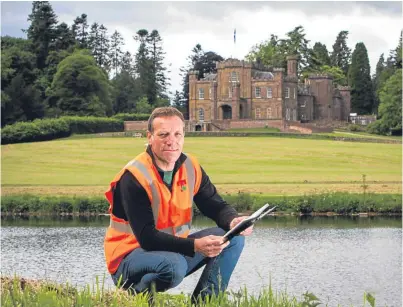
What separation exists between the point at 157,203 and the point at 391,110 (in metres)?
80.2

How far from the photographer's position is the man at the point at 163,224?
7.98 meters

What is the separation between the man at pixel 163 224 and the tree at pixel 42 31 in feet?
314

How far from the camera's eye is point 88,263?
64.1ft

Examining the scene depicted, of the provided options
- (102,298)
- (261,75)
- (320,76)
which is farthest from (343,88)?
(102,298)

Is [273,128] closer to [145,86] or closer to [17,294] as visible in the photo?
[145,86]

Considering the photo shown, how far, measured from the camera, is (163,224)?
321 inches

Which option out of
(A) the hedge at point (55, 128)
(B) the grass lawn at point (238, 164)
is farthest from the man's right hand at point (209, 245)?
(A) the hedge at point (55, 128)

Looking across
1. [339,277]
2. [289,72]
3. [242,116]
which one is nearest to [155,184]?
[339,277]

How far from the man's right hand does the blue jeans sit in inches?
7.9

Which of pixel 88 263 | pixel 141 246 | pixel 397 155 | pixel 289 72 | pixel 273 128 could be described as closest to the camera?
pixel 141 246

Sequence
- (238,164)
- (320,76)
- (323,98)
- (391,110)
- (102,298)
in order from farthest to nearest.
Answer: (320,76), (323,98), (391,110), (238,164), (102,298)

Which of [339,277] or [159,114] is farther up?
[159,114]

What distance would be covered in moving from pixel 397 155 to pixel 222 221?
5357cm

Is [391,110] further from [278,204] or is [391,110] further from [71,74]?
[278,204]
